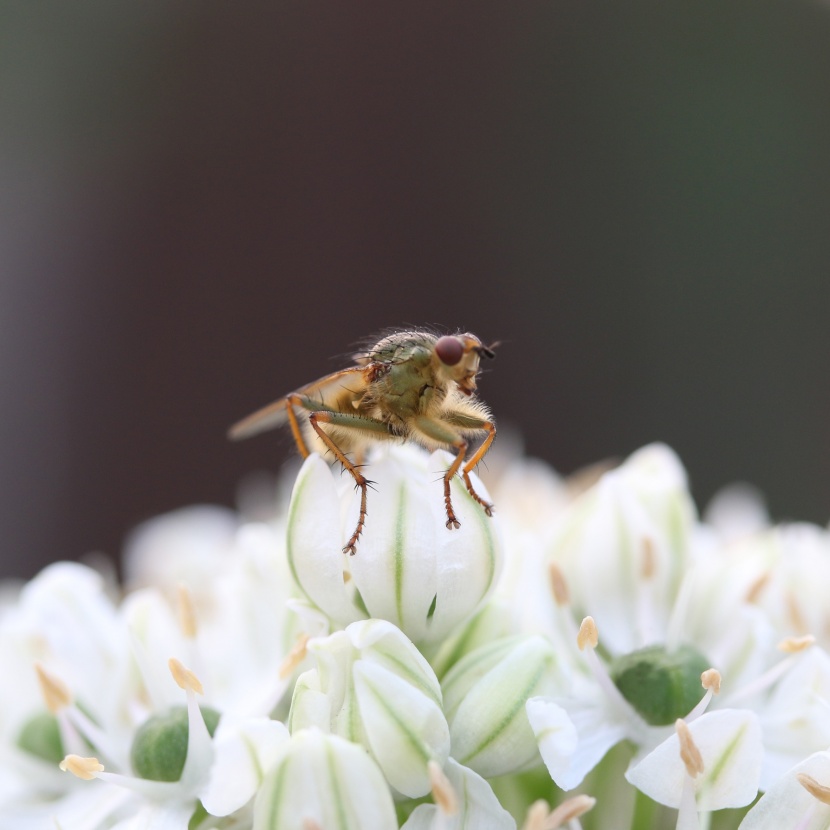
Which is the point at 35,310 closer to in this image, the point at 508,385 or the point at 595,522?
the point at 508,385

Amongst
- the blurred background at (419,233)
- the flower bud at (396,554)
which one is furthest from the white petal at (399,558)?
the blurred background at (419,233)

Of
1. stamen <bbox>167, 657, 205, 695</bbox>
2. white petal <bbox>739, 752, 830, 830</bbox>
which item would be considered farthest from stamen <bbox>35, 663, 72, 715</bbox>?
white petal <bbox>739, 752, 830, 830</bbox>

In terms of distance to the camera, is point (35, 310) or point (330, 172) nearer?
point (330, 172)

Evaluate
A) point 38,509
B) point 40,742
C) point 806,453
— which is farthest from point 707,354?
point 40,742

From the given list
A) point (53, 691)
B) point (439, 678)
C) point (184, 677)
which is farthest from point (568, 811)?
point (53, 691)

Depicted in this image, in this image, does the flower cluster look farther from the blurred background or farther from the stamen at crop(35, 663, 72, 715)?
the blurred background
